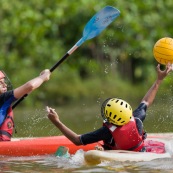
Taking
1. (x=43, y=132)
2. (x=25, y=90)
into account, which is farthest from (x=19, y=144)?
(x=43, y=132)

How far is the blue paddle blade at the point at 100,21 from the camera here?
28.4ft

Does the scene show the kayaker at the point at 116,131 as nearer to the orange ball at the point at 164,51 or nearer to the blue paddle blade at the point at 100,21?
the orange ball at the point at 164,51

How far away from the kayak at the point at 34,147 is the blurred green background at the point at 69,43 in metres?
8.13

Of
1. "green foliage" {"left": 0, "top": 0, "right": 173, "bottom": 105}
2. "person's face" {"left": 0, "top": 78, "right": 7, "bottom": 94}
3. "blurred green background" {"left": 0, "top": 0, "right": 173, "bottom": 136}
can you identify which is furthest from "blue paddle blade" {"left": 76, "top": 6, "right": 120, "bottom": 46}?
"green foliage" {"left": 0, "top": 0, "right": 173, "bottom": 105}

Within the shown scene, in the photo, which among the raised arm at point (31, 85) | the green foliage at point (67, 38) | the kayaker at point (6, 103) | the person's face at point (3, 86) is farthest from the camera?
the green foliage at point (67, 38)

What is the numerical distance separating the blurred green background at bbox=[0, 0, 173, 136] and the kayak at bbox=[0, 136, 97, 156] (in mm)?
8132

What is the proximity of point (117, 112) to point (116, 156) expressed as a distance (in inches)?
16.9

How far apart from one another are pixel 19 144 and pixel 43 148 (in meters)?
0.27

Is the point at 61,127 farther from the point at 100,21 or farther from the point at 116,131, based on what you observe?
the point at 100,21

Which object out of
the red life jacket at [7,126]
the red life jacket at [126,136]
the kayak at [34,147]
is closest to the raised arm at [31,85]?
the red life jacket at [7,126]

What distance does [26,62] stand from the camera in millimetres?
18844

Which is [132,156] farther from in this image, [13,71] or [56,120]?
[13,71]

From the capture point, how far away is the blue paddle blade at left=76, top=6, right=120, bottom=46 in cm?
866

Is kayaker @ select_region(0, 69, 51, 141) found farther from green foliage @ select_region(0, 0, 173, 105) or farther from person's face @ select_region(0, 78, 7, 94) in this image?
green foliage @ select_region(0, 0, 173, 105)
